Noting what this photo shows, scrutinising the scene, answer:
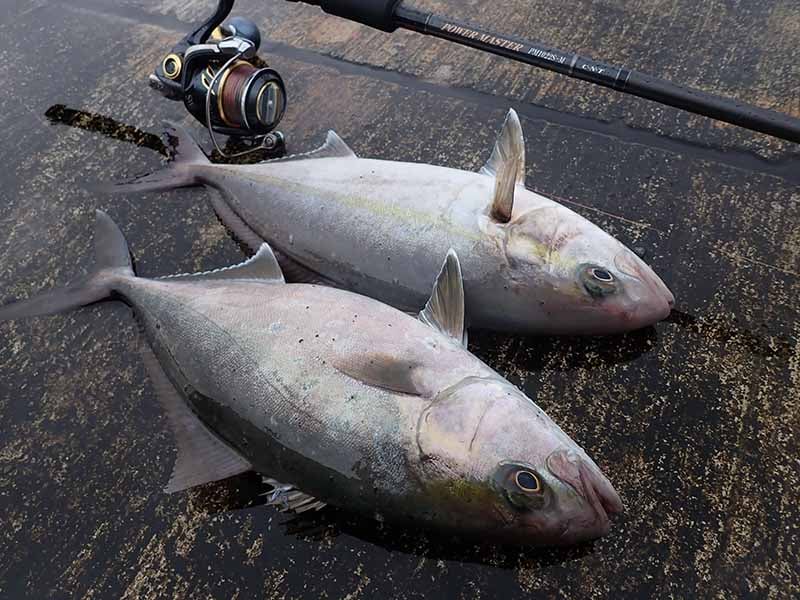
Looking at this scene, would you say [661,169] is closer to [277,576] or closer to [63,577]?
[277,576]

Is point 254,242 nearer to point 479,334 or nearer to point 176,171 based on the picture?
point 176,171

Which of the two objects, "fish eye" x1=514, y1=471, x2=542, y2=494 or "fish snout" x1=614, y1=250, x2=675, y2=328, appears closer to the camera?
"fish eye" x1=514, y1=471, x2=542, y2=494

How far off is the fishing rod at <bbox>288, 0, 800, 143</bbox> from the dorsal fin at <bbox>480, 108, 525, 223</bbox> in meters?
0.56

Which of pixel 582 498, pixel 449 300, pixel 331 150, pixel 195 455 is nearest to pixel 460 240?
pixel 449 300

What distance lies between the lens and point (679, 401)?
2.55 meters

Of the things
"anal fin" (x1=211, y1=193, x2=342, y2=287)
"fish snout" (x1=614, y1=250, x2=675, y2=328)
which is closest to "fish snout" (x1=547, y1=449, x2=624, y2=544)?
"fish snout" (x1=614, y1=250, x2=675, y2=328)

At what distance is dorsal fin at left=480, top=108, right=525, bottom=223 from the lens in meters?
2.60

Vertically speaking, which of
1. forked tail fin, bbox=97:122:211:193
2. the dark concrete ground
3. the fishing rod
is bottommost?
the dark concrete ground

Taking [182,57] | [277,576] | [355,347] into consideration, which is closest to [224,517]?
[277,576]

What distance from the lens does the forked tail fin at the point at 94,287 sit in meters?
2.93

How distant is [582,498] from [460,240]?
112 centimetres

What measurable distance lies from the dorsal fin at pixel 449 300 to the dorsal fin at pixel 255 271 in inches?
27.7

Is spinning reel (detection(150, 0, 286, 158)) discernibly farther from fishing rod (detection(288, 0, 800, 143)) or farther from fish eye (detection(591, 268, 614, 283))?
fish eye (detection(591, 268, 614, 283))

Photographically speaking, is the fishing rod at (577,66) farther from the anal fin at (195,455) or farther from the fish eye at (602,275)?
the anal fin at (195,455)
